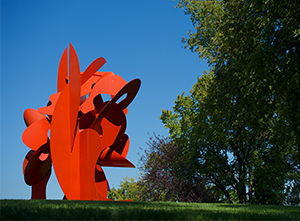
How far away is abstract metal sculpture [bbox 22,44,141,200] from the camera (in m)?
11.7

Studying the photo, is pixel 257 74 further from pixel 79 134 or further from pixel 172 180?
pixel 172 180

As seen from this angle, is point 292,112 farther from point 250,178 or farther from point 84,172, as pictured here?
point 250,178

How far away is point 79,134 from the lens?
1203 centimetres

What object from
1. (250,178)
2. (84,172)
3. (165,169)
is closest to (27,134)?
(84,172)

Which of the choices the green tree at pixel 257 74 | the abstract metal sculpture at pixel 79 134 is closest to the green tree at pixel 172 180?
the green tree at pixel 257 74

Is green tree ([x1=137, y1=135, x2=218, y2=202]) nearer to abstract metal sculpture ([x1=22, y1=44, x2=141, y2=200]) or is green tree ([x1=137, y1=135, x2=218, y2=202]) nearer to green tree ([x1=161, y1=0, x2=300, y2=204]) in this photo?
green tree ([x1=161, y1=0, x2=300, y2=204])

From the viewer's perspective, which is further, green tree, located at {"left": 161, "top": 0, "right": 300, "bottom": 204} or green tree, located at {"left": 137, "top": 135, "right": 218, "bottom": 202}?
green tree, located at {"left": 137, "top": 135, "right": 218, "bottom": 202}

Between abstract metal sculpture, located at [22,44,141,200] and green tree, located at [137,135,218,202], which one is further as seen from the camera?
green tree, located at [137,135,218,202]

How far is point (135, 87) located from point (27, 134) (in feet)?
15.2

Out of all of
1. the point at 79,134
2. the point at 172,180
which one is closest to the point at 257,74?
the point at 79,134

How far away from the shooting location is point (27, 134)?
503 inches

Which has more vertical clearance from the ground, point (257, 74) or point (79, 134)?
point (257, 74)

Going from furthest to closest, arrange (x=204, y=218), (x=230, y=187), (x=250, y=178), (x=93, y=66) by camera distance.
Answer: (x=230, y=187)
(x=250, y=178)
(x=93, y=66)
(x=204, y=218)

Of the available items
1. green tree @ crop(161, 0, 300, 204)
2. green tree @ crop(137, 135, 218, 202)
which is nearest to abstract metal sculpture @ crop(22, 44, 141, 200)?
green tree @ crop(161, 0, 300, 204)
